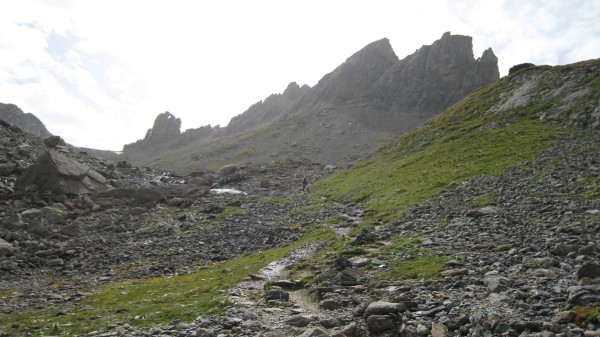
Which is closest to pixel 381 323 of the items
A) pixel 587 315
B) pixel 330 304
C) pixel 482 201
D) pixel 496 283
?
pixel 330 304

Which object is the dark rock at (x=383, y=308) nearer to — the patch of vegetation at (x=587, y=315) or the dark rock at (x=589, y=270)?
the patch of vegetation at (x=587, y=315)

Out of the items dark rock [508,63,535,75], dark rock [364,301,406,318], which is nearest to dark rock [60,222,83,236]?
dark rock [364,301,406,318]

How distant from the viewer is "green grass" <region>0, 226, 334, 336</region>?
19.2 meters

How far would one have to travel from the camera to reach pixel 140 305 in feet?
74.2

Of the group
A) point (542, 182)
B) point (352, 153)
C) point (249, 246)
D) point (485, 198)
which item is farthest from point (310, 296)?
point (352, 153)

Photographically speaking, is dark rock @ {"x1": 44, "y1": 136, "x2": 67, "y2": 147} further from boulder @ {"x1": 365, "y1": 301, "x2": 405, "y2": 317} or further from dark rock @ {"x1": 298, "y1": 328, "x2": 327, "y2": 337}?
boulder @ {"x1": 365, "y1": 301, "x2": 405, "y2": 317}

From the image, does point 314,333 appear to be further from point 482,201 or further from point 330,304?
point 482,201

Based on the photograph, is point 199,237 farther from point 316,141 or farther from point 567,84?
point 316,141

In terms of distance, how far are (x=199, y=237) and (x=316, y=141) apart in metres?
152

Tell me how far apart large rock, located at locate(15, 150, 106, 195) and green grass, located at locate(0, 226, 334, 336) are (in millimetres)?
32696

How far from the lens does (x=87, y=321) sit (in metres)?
20.1

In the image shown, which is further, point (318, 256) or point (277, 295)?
point (318, 256)

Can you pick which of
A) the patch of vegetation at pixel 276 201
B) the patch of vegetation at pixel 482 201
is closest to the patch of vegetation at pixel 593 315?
the patch of vegetation at pixel 482 201

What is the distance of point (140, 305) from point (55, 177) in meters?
41.7
